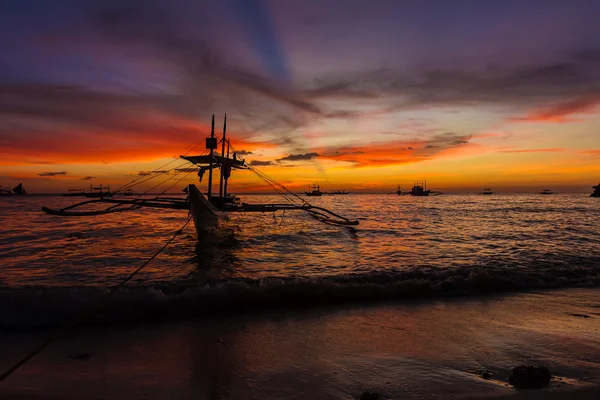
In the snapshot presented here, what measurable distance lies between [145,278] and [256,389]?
29.7ft

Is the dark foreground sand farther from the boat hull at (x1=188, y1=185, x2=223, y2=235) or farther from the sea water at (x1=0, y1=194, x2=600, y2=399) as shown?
the boat hull at (x1=188, y1=185, x2=223, y2=235)

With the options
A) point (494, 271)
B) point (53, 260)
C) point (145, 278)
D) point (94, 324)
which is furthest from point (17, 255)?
point (494, 271)

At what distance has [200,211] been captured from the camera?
75.8ft

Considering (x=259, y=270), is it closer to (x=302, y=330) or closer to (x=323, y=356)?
(x=302, y=330)

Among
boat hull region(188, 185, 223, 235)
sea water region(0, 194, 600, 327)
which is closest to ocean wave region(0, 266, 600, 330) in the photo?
sea water region(0, 194, 600, 327)

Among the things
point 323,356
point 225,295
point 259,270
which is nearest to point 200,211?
point 259,270

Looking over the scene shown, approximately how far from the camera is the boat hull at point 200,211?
22219 millimetres

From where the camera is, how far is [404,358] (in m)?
5.26

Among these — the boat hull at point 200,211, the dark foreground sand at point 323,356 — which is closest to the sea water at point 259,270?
the boat hull at point 200,211

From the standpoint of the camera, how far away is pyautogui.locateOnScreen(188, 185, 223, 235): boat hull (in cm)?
2222

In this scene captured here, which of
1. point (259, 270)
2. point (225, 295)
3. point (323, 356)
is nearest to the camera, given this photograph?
point (323, 356)

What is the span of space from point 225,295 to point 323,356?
154 inches

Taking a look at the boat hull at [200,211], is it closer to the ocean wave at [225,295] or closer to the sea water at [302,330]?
the sea water at [302,330]

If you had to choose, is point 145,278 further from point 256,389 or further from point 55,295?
point 256,389
